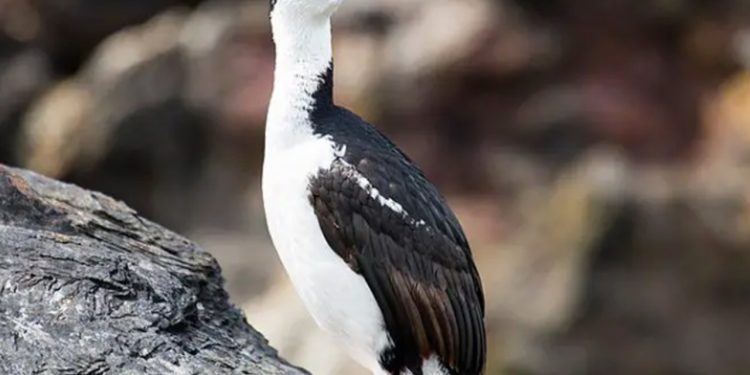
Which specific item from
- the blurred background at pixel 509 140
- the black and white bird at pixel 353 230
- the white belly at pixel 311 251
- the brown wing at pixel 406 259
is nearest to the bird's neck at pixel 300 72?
the black and white bird at pixel 353 230

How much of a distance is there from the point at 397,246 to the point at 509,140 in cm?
1200

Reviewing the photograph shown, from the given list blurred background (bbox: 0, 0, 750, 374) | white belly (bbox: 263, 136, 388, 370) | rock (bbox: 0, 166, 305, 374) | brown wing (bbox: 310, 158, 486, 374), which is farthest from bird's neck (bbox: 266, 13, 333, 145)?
blurred background (bbox: 0, 0, 750, 374)

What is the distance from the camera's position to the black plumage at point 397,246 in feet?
18.4

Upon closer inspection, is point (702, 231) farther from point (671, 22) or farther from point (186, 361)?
point (186, 361)

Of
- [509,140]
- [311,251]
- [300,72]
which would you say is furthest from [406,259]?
[509,140]

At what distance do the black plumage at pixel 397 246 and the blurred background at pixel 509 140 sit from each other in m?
8.47

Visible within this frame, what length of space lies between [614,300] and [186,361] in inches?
379

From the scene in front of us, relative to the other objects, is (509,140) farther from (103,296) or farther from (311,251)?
(103,296)

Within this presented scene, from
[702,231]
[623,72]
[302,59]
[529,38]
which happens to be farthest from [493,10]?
[302,59]

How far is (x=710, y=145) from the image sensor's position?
17.6 metres

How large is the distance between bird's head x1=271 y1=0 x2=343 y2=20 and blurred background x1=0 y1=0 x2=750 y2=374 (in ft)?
29.1

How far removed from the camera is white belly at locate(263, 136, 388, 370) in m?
5.53

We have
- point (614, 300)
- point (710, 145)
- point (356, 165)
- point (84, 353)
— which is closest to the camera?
point (84, 353)

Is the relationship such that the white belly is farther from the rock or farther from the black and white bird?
the rock
